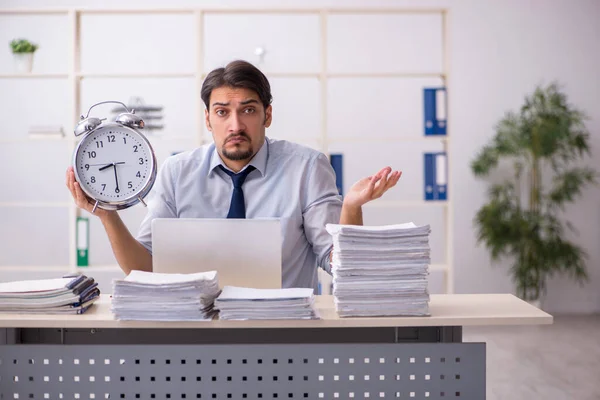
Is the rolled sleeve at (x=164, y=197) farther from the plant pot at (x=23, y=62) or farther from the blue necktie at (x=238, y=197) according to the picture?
the plant pot at (x=23, y=62)

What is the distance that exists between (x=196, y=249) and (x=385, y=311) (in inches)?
21.5

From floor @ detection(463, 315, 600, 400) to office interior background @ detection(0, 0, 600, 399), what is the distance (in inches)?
18.0

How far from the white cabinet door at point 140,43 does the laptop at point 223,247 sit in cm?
430

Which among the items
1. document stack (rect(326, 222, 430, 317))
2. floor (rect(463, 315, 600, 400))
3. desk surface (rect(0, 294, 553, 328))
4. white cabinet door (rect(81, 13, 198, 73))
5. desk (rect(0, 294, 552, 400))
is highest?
white cabinet door (rect(81, 13, 198, 73))

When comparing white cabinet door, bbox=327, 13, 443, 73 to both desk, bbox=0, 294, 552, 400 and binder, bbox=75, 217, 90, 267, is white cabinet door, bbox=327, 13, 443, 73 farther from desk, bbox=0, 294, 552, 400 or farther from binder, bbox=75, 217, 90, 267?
desk, bbox=0, 294, 552, 400

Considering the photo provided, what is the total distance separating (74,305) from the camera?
1923 mm

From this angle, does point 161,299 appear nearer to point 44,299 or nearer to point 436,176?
point 44,299

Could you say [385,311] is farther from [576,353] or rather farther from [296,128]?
[296,128]

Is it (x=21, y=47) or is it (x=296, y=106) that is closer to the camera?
(x=21, y=47)

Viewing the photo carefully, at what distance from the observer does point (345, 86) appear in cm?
616

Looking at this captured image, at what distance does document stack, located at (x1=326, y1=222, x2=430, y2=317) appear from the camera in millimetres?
1850

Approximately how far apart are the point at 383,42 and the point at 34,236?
3.33 metres

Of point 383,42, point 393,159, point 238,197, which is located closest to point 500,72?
point 383,42

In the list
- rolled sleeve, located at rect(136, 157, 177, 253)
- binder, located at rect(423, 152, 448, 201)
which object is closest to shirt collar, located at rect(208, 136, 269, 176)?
rolled sleeve, located at rect(136, 157, 177, 253)
